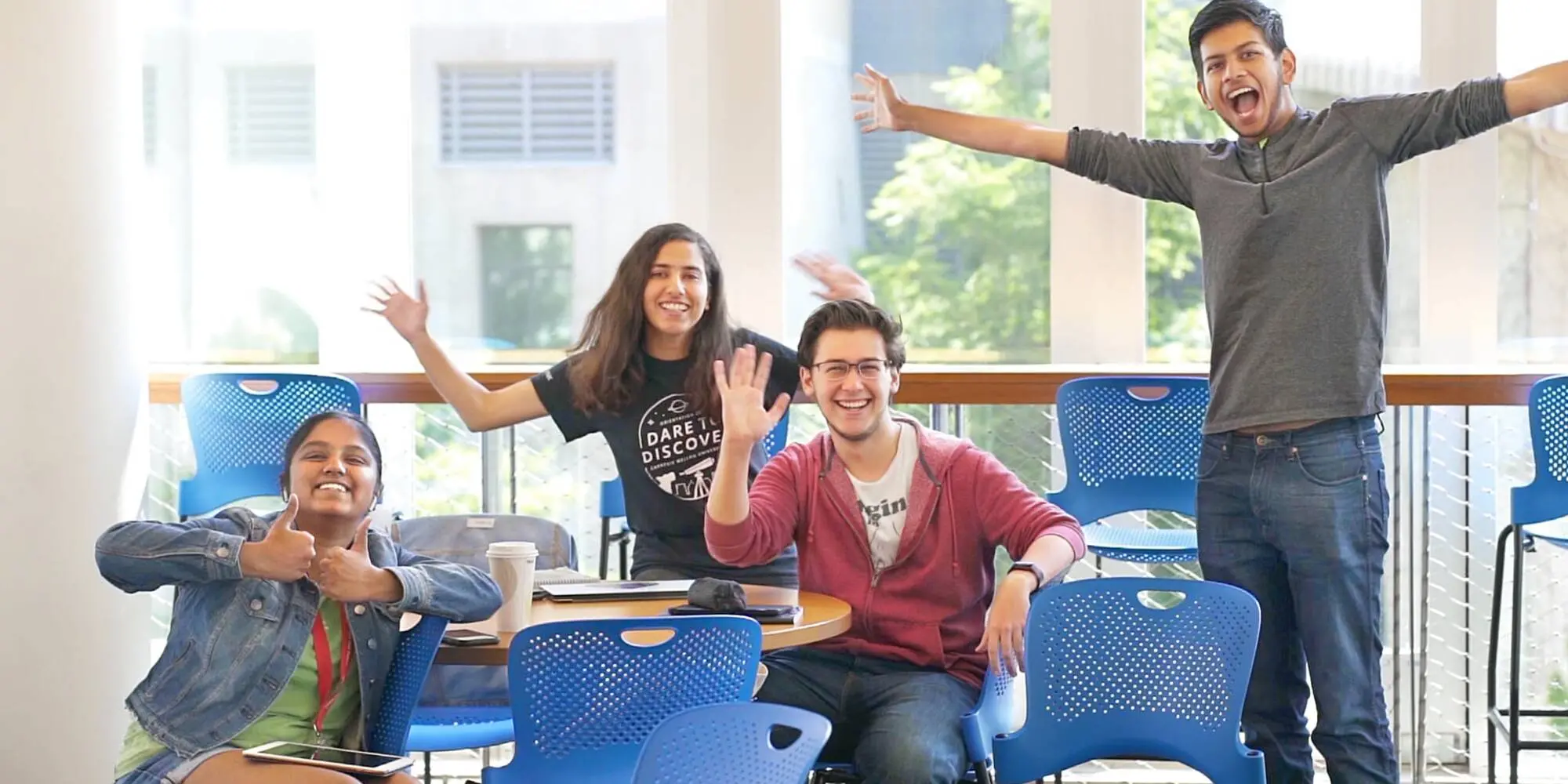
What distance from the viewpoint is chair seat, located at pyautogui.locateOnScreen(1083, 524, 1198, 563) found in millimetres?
Result: 3844

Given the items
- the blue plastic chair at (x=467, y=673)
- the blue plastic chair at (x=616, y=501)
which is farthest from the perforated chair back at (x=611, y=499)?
the blue plastic chair at (x=467, y=673)

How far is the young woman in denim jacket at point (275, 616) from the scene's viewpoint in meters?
2.42

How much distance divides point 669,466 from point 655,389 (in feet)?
0.56

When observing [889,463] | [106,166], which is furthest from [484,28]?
[889,463]

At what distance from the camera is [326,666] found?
8.39 ft

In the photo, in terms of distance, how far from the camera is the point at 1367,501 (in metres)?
2.93

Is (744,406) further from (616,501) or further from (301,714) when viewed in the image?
(616,501)

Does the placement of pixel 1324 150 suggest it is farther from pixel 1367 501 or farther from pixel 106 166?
pixel 106 166

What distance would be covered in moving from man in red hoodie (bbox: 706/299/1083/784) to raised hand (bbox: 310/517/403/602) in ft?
1.90

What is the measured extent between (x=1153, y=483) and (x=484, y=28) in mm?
2570

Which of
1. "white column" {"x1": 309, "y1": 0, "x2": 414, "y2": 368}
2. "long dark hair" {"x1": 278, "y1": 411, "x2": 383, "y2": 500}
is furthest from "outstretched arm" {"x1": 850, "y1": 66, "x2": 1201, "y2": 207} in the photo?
"white column" {"x1": 309, "y1": 0, "x2": 414, "y2": 368}

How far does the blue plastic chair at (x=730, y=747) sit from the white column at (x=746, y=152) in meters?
3.04

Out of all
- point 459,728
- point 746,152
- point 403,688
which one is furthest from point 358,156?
point 403,688

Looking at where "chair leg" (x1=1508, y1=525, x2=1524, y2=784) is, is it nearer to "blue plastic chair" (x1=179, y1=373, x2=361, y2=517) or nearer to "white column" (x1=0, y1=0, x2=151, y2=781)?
"blue plastic chair" (x1=179, y1=373, x2=361, y2=517)
